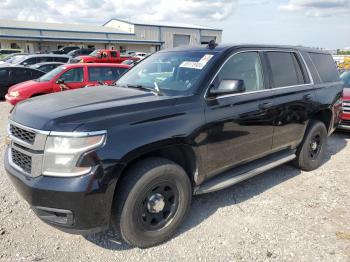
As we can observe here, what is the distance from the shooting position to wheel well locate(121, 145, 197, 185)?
10.8 ft

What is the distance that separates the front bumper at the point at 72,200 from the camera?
2646mm

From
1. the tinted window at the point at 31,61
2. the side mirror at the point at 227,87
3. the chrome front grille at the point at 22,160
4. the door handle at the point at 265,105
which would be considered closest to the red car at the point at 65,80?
the door handle at the point at 265,105

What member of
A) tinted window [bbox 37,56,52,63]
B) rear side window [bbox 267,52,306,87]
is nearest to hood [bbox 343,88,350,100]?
rear side window [bbox 267,52,306,87]

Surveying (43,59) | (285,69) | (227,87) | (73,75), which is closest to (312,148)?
(285,69)

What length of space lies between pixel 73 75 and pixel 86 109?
7.90 meters

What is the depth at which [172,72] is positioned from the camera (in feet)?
12.7

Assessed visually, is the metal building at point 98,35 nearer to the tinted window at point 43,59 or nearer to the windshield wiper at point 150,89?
the tinted window at point 43,59

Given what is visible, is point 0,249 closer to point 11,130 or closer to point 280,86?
point 11,130

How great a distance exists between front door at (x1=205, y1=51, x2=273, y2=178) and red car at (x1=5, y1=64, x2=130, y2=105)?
260 inches

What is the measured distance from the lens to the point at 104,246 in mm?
3309

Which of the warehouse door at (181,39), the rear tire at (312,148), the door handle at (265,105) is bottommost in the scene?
the rear tire at (312,148)

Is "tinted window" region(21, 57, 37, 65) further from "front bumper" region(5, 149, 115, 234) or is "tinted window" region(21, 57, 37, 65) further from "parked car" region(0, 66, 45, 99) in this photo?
"front bumper" region(5, 149, 115, 234)

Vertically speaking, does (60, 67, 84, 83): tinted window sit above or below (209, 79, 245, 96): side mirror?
below

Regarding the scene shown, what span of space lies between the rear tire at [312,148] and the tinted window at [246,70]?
1.51 metres
